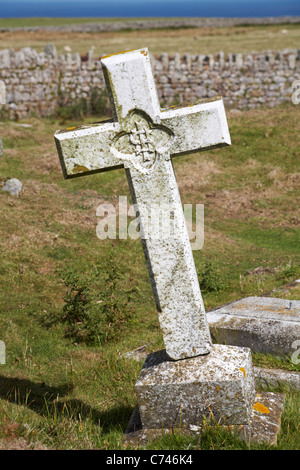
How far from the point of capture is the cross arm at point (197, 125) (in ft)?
13.0

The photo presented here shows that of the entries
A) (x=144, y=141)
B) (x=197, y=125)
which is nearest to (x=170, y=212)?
(x=144, y=141)

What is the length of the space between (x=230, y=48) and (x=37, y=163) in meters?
26.6

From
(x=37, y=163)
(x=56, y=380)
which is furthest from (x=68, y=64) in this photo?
(x=56, y=380)

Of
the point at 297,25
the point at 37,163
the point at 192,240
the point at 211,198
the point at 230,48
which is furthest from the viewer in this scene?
the point at 297,25

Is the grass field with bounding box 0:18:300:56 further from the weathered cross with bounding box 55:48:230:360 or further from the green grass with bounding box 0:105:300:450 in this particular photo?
the weathered cross with bounding box 55:48:230:360

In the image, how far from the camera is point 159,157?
402cm

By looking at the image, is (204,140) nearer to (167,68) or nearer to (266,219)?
(266,219)

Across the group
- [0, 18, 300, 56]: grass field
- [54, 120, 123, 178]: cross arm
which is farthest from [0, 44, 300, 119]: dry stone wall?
[54, 120, 123, 178]: cross arm

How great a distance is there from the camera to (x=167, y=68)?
23.9 metres

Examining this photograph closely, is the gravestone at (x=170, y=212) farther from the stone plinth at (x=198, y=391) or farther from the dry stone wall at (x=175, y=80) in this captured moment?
the dry stone wall at (x=175, y=80)
